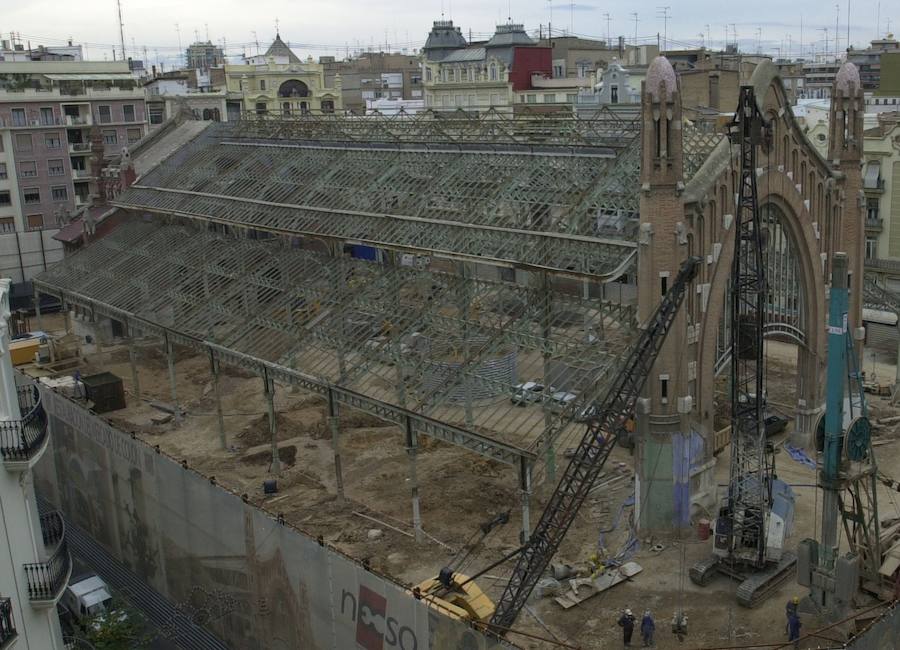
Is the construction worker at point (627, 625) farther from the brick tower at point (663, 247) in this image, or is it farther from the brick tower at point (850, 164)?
the brick tower at point (850, 164)

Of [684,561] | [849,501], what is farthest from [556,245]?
[849,501]

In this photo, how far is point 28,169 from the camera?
87375 mm

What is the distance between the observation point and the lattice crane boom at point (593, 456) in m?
29.6

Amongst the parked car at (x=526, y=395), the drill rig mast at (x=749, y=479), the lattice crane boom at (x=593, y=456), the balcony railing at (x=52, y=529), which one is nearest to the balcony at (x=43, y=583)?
the balcony railing at (x=52, y=529)

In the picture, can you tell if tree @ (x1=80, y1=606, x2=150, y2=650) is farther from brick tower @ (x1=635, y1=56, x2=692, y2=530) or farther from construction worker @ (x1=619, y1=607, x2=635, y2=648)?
brick tower @ (x1=635, y1=56, x2=692, y2=530)

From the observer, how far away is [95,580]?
1529 inches

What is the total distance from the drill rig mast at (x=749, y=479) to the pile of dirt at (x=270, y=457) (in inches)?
796

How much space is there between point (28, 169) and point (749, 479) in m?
74.7

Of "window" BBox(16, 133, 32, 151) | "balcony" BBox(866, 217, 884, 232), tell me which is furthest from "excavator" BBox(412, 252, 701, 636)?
"window" BBox(16, 133, 32, 151)

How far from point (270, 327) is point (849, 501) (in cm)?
2611

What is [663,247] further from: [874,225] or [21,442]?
[874,225]

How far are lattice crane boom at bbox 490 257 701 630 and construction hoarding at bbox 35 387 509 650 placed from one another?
131 inches

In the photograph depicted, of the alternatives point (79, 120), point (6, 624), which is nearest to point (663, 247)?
point (6, 624)

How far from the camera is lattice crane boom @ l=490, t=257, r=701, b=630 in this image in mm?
29609
